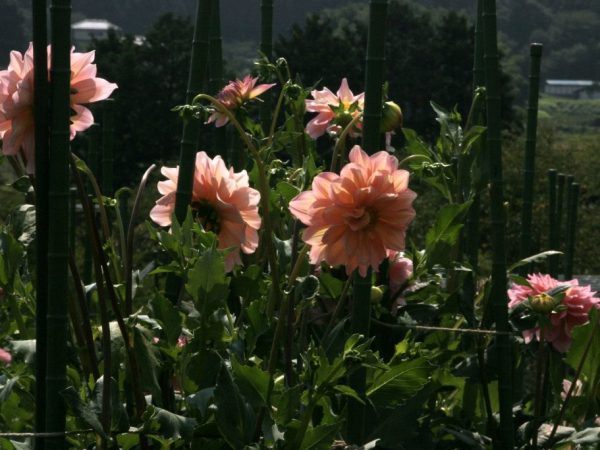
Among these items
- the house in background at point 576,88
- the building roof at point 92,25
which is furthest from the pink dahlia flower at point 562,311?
the house in background at point 576,88

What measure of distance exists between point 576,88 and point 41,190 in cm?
7276

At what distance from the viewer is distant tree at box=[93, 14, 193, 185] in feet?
83.4

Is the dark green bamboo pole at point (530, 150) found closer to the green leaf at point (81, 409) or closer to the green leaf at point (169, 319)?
the green leaf at point (169, 319)

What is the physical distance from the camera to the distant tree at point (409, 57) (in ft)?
91.6

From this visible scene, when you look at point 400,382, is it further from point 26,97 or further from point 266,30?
point 266,30

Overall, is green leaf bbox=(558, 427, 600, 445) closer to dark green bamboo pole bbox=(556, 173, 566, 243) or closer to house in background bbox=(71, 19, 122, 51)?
dark green bamboo pole bbox=(556, 173, 566, 243)

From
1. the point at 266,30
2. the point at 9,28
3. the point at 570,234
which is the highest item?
the point at 266,30

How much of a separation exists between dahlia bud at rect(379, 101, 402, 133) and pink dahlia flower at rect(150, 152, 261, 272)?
17cm

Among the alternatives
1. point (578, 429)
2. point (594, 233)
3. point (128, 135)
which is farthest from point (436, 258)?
point (128, 135)

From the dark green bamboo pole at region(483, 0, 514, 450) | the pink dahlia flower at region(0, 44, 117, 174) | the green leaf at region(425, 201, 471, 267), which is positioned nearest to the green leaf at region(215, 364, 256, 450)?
the pink dahlia flower at region(0, 44, 117, 174)

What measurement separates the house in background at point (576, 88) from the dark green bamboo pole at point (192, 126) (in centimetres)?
7153

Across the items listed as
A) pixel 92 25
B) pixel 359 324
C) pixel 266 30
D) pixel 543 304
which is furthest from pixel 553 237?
pixel 92 25

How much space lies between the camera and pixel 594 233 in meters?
12.0

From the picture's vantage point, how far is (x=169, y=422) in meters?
1.07
